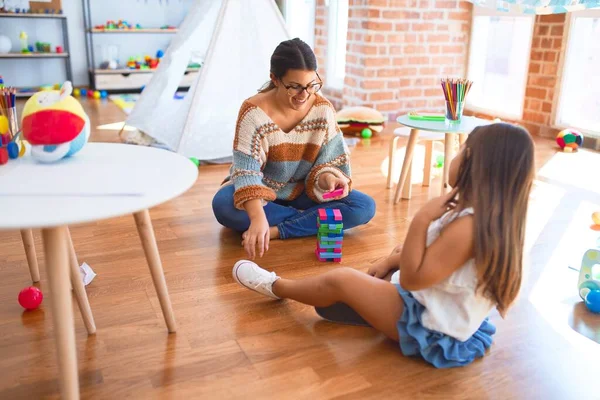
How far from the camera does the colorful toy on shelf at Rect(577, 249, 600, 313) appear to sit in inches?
53.7

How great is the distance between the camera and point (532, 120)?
346cm

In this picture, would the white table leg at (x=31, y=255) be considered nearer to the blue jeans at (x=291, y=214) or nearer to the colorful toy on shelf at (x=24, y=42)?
the blue jeans at (x=291, y=214)

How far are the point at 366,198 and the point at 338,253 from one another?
29 cm

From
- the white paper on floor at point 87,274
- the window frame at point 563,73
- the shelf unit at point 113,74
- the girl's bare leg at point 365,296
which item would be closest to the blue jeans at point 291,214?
the white paper on floor at point 87,274

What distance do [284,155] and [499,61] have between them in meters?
2.54

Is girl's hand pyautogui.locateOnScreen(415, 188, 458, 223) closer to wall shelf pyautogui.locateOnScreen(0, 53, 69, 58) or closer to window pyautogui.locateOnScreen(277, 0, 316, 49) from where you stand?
window pyautogui.locateOnScreen(277, 0, 316, 49)

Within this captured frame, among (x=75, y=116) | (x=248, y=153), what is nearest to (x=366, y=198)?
(x=248, y=153)

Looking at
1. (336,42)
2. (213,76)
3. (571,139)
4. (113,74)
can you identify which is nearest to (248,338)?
(213,76)

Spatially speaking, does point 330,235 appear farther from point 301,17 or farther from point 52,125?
point 301,17

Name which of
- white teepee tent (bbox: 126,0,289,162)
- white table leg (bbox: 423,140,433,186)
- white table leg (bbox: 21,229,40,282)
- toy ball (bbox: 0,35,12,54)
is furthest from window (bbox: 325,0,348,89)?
white table leg (bbox: 21,229,40,282)

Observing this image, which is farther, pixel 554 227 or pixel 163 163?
pixel 554 227

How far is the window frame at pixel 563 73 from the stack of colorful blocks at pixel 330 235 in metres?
2.13

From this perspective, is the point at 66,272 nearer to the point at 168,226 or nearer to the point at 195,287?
the point at 195,287

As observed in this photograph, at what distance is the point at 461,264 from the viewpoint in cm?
105
